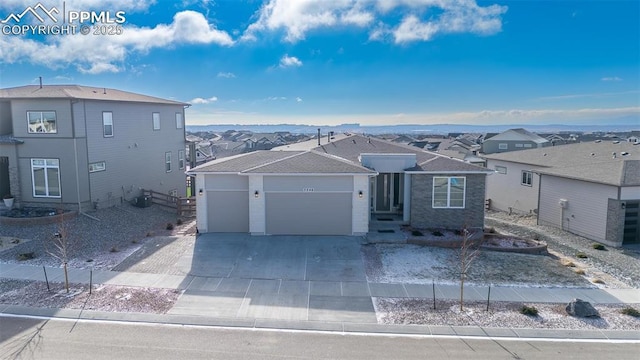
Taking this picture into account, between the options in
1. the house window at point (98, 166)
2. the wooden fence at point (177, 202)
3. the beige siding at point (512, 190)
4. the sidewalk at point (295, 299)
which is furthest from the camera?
the beige siding at point (512, 190)

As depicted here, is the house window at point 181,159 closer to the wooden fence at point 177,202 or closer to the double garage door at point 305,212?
the wooden fence at point 177,202

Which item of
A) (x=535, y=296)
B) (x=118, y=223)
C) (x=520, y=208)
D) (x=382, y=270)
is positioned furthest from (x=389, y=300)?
(x=520, y=208)

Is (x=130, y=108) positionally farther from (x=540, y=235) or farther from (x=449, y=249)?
(x=540, y=235)

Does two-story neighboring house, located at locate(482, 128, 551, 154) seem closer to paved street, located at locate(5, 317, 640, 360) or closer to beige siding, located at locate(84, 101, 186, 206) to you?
beige siding, located at locate(84, 101, 186, 206)

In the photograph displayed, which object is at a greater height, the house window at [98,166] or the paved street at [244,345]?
the house window at [98,166]

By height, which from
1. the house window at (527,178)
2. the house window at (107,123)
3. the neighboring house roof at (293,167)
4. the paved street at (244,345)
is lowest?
the paved street at (244,345)

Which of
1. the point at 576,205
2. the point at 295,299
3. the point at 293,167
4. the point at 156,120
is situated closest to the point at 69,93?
the point at 156,120

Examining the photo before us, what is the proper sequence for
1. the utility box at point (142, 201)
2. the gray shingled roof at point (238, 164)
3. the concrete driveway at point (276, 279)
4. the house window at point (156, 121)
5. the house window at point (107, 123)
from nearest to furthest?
the concrete driveway at point (276, 279) < the gray shingled roof at point (238, 164) < the house window at point (107, 123) < the utility box at point (142, 201) < the house window at point (156, 121)

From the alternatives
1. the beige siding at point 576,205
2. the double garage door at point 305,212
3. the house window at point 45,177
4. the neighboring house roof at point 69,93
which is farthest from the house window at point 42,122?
the beige siding at point 576,205

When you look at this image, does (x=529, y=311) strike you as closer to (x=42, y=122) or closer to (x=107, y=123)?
(x=107, y=123)
